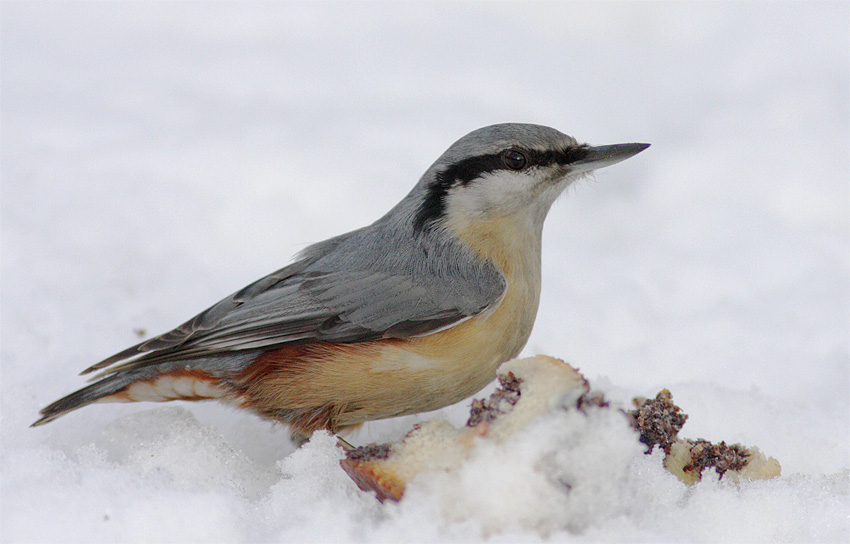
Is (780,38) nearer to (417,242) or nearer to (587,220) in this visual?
(587,220)

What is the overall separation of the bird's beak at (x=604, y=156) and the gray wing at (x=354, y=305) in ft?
1.65

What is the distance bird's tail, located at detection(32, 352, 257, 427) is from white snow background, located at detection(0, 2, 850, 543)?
0.11 m

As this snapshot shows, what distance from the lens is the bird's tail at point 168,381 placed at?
2709 mm

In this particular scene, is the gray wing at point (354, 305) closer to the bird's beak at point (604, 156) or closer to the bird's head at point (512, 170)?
the bird's head at point (512, 170)

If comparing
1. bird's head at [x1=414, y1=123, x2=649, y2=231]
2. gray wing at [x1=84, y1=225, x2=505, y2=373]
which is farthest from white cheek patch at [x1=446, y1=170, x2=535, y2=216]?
gray wing at [x1=84, y1=225, x2=505, y2=373]

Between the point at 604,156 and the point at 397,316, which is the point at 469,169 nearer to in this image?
the point at 604,156

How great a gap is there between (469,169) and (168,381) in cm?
133

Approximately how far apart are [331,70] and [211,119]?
1.24 meters

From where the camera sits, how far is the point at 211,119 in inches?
226

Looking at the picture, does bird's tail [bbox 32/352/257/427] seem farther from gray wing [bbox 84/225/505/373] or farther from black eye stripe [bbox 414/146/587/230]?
black eye stripe [bbox 414/146/587/230]

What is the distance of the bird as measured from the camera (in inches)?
102

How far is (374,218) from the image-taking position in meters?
4.95

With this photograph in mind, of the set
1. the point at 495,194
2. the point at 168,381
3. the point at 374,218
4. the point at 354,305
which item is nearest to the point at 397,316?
the point at 354,305

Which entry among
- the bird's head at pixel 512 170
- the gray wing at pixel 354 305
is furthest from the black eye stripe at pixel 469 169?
the gray wing at pixel 354 305
